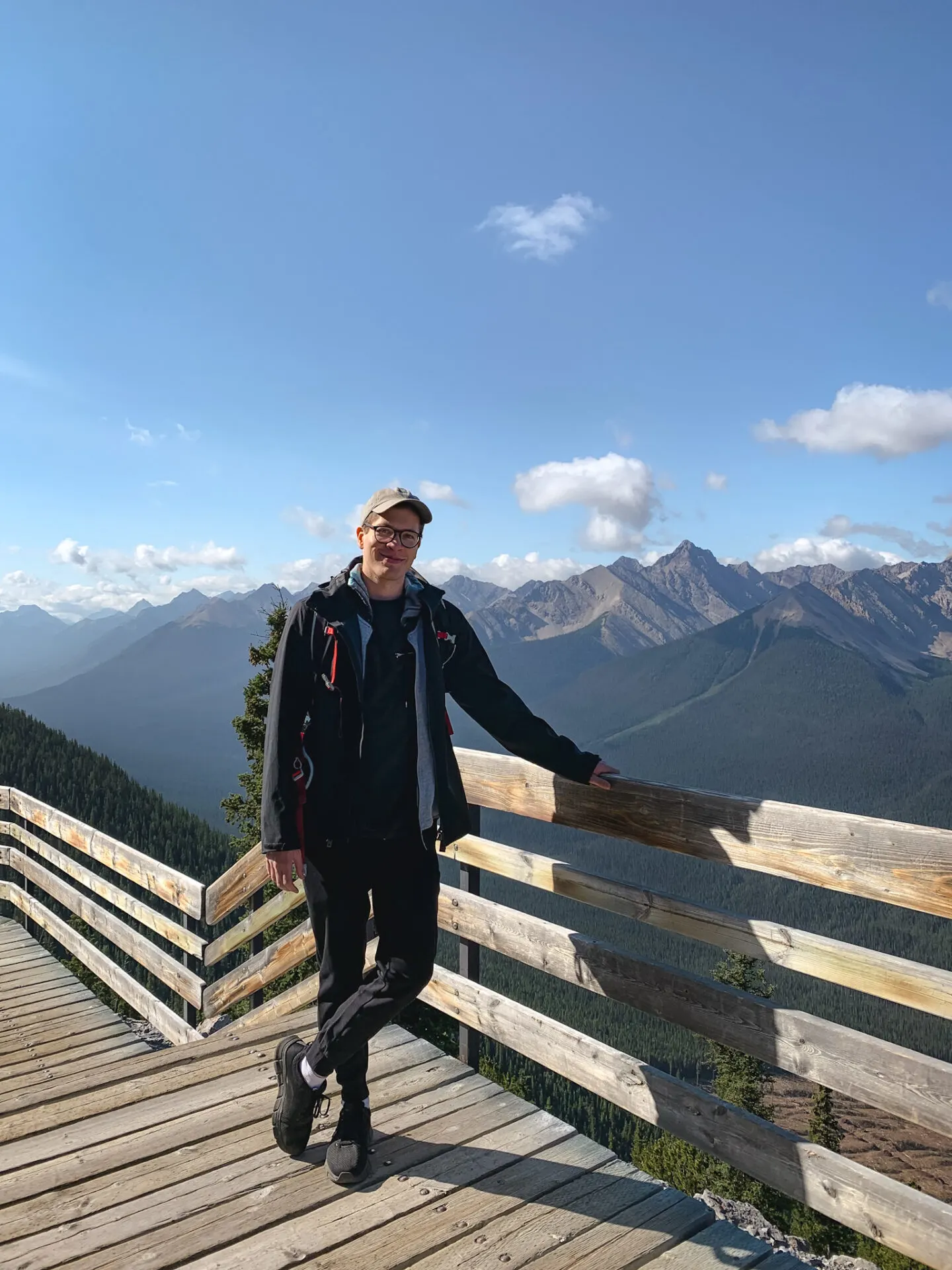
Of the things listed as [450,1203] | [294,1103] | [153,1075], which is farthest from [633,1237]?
[153,1075]

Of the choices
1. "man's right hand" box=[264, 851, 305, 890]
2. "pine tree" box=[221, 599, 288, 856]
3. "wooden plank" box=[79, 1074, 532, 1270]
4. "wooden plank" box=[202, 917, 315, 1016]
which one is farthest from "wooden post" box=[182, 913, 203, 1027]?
"pine tree" box=[221, 599, 288, 856]

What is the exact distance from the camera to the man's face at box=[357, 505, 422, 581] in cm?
328

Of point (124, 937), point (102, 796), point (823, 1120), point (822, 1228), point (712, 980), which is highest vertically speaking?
point (712, 980)

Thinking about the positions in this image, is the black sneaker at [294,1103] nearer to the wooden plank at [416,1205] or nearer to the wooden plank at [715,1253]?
the wooden plank at [416,1205]

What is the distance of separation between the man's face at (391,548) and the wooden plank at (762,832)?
100cm

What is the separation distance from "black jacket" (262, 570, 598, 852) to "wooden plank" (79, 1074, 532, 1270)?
1281 mm

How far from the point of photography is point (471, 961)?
13.7ft

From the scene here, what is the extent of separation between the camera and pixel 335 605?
10.6 ft

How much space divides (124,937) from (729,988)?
17.4 ft

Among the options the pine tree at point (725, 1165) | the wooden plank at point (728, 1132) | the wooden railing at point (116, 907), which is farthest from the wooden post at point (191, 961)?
the pine tree at point (725, 1165)

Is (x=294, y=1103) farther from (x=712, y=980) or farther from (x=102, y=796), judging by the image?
(x=102, y=796)

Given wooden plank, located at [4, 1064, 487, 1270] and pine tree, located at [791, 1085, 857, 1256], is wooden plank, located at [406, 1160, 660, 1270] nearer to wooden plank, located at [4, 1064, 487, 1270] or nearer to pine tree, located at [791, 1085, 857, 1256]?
wooden plank, located at [4, 1064, 487, 1270]

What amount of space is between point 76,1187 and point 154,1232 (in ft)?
1.65

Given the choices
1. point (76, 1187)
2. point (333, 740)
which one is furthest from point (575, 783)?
point (76, 1187)
